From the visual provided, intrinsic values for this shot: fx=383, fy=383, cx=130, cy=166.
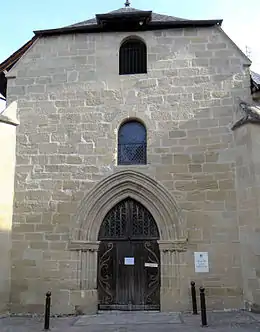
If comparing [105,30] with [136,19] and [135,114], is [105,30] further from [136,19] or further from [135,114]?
[135,114]

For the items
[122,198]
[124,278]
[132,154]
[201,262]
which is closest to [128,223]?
[122,198]

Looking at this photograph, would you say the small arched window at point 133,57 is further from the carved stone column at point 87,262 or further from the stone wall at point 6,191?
the carved stone column at point 87,262

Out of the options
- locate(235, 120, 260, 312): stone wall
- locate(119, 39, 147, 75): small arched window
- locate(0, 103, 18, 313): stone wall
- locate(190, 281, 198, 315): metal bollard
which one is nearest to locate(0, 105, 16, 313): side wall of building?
locate(0, 103, 18, 313): stone wall

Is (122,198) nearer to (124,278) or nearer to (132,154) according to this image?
(132,154)

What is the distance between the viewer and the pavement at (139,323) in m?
7.06

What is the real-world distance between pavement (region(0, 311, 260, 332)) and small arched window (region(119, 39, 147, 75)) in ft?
20.0

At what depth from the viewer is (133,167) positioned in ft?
30.9

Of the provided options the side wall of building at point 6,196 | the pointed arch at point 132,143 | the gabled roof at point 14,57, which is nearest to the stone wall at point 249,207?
the pointed arch at point 132,143

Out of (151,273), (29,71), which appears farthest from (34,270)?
(29,71)

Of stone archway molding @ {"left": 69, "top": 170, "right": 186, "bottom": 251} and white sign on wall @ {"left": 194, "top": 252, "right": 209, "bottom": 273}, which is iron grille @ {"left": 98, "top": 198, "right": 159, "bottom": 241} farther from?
white sign on wall @ {"left": 194, "top": 252, "right": 209, "bottom": 273}

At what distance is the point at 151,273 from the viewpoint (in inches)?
354

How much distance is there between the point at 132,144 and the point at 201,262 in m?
3.33

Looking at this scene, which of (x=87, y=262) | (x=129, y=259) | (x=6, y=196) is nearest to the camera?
(x=87, y=262)

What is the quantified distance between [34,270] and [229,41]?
759cm
